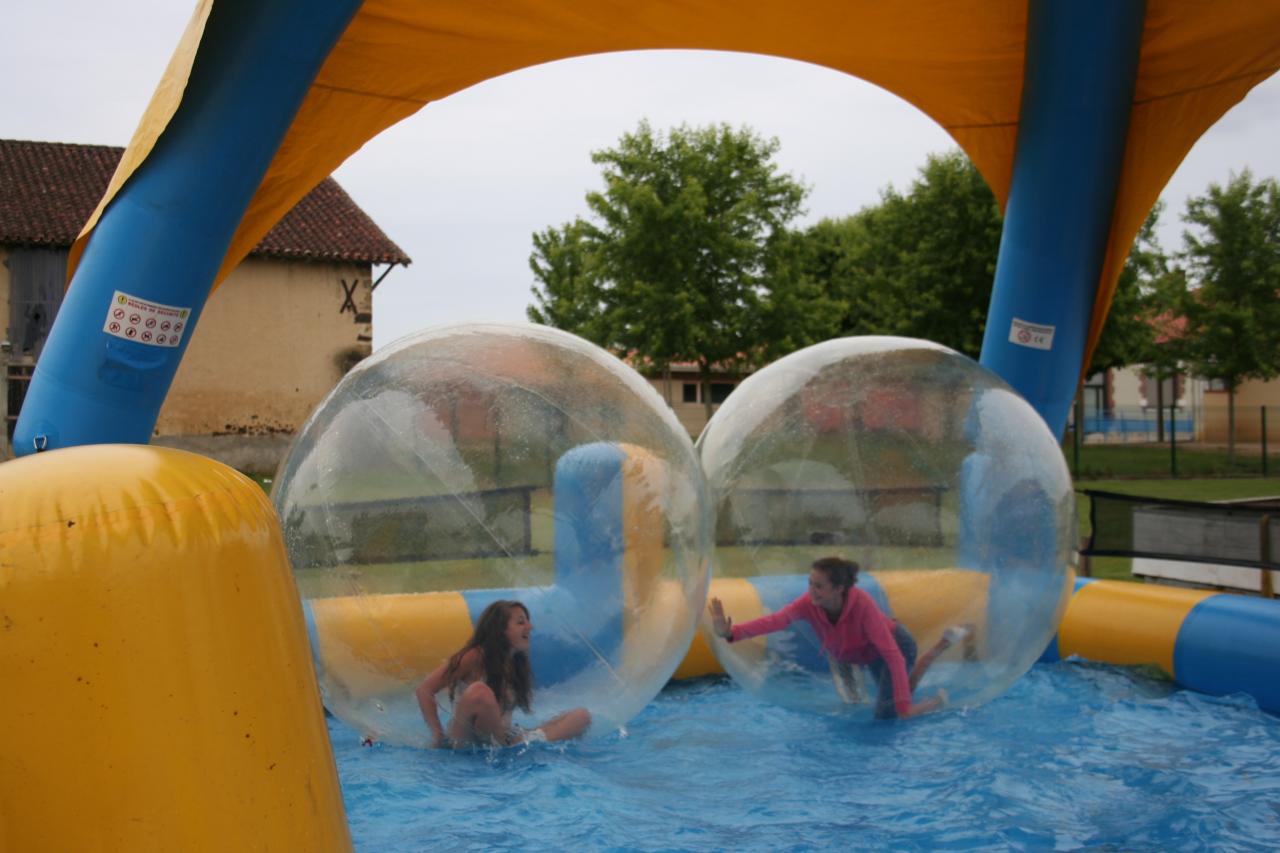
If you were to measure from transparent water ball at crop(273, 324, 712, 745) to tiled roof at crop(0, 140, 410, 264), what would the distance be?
1846cm

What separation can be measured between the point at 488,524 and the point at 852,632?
1538 mm

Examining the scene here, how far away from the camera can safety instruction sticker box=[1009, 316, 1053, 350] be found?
5.97m

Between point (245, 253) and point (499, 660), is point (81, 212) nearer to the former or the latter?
point (245, 253)

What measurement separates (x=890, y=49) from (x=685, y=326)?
60.8ft

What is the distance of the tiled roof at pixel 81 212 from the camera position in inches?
843

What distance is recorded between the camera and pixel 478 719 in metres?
4.08

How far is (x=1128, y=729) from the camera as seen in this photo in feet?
16.3

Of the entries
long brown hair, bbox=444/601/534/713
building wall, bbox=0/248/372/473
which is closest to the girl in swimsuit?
long brown hair, bbox=444/601/534/713

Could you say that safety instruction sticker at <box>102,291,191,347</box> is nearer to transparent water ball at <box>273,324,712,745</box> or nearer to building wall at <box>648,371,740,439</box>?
transparent water ball at <box>273,324,712,745</box>

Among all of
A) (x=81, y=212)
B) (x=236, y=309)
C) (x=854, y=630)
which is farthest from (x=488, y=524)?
(x=81, y=212)

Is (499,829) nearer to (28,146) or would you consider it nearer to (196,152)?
(196,152)

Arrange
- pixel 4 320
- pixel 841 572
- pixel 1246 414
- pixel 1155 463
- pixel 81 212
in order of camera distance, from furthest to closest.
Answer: pixel 1246 414
pixel 1155 463
pixel 81 212
pixel 4 320
pixel 841 572

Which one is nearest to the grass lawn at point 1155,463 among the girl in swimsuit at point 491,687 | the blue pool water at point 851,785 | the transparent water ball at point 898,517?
the blue pool water at point 851,785

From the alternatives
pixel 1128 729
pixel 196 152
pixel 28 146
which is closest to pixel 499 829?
pixel 196 152
